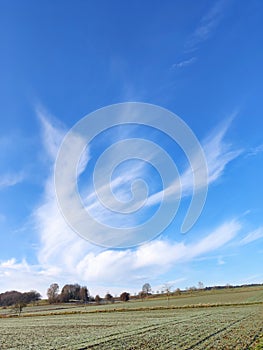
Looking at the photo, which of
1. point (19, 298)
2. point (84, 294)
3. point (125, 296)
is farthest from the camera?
point (84, 294)

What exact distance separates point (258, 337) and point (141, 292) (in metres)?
157

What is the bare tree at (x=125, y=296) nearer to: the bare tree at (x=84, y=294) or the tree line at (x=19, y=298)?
the bare tree at (x=84, y=294)

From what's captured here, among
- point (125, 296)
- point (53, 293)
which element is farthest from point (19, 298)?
point (125, 296)

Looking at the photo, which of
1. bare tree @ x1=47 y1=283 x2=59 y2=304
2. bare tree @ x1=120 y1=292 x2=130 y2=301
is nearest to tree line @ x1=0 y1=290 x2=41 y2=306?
bare tree @ x1=47 y1=283 x2=59 y2=304

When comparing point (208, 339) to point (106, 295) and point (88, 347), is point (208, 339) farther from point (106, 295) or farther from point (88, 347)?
point (106, 295)

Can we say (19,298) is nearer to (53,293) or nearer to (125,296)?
(53,293)

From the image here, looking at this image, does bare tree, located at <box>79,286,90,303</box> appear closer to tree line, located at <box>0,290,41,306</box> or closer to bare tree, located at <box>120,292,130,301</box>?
bare tree, located at <box>120,292,130,301</box>

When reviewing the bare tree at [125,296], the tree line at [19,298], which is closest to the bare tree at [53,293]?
the tree line at [19,298]

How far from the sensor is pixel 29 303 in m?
159

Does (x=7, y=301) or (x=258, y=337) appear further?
(x=7, y=301)

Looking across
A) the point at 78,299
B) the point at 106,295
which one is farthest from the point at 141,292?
the point at 78,299

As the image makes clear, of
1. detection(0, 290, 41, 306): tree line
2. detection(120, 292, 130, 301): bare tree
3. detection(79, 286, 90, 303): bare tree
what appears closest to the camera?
detection(120, 292, 130, 301): bare tree

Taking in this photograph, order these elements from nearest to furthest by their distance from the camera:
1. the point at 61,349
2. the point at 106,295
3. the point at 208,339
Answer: the point at 61,349
the point at 208,339
the point at 106,295

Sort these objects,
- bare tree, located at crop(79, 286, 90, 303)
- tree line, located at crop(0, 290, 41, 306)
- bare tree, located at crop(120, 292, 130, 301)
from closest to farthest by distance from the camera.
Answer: bare tree, located at crop(120, 292, 130, 301)
tree line, located at crop(0, 290, 41, 306)
bare tree, located at crop(79, 286, 90, 303)
